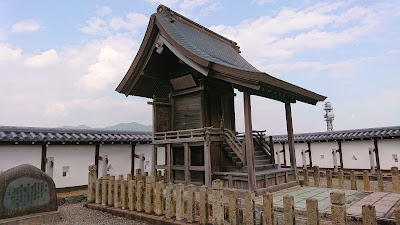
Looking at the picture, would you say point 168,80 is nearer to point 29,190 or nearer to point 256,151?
point 256,151

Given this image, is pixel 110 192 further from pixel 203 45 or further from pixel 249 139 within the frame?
pixel 203 45

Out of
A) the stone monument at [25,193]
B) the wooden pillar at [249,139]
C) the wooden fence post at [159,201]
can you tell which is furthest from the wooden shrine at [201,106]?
the stone monument at [25,193]

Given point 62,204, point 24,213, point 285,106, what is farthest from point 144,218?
point 285,106

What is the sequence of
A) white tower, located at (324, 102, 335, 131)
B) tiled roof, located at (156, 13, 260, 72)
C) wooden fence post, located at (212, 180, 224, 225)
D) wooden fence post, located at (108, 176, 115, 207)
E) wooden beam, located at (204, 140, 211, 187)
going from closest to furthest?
1. wooden fence post, located at (212, 180, 224, 225)
2. wooden beam, located at (204, 140, 211, 187)
3. wooden fence post, located at (108, 176, 115, 207)
4. tiled roof, located at (156, 13, 260, 72)
5. white tower, located at (324, 102, 335, 131)

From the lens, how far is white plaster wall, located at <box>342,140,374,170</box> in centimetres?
1845

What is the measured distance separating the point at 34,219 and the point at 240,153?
22.4ft

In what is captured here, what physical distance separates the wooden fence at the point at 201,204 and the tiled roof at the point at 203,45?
13.9 ft

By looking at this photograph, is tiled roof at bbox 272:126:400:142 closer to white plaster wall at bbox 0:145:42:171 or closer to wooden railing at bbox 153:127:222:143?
wooden railing at bbox 153:127:222:143

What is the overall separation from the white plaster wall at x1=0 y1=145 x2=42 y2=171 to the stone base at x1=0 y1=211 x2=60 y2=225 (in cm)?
507

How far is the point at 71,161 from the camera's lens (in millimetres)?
13250

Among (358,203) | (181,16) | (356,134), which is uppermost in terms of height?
(181,16)

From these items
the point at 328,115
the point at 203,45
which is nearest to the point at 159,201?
the point at 203,45

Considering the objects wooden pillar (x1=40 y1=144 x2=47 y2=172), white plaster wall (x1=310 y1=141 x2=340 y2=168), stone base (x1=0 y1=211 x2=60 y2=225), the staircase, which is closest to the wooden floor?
the staircase

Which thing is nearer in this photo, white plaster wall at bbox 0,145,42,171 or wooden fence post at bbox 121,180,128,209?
wooden fence post at bbox 121,180,128,209
